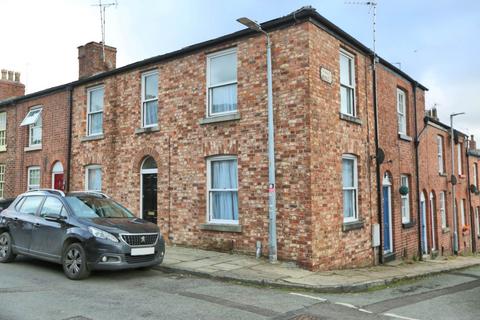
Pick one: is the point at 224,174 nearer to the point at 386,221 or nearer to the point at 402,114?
the point at 386,221

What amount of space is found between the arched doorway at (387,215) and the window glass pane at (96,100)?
10.2 m

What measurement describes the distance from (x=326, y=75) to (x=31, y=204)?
7700 mm

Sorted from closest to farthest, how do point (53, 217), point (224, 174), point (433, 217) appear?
point (53, 217) → point (224, 174) → point (433, 217)

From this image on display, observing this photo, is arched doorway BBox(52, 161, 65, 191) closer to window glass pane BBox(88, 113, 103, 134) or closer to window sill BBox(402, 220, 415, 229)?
window glass pane BBox(88, 113, 103, 134)

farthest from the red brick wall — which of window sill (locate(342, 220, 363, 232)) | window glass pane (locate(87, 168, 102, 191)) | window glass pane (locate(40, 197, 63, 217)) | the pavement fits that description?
window glass pane (locate(87, 168, 102, 191))

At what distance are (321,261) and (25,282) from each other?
6214 mm

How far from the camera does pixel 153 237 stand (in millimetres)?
8844

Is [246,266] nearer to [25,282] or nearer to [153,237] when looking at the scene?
[153,237]

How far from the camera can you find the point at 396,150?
14578 millimetres

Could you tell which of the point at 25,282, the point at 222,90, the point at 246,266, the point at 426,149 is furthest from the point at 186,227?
the point at 426,149

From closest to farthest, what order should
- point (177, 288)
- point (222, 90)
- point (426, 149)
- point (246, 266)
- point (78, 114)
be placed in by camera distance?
point (177, 288) < point (246, 266) < point (222, 90) < point (78, 114) < point (426, 149)

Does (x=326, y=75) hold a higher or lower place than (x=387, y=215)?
higher

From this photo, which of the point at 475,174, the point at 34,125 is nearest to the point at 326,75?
the point at 34,125

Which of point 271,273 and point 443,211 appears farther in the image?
point 443,211
